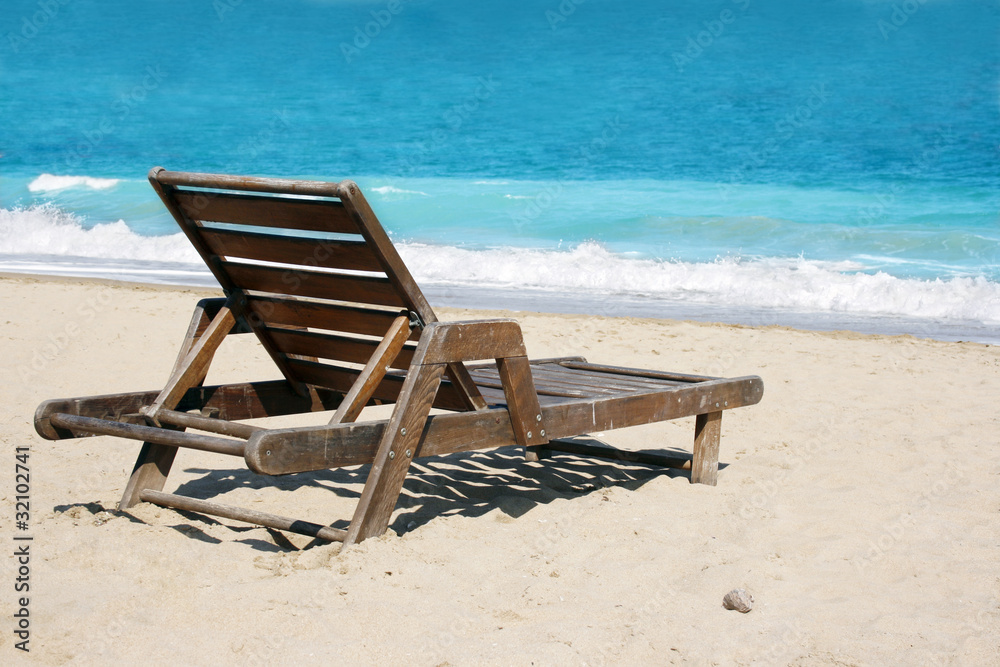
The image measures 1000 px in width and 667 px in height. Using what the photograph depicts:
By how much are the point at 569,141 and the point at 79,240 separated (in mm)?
18462

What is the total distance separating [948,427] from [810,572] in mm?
2766

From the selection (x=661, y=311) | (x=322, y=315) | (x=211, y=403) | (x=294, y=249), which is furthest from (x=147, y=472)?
(x=661, y=311)

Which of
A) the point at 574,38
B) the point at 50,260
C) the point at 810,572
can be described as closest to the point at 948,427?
the point at 810,572

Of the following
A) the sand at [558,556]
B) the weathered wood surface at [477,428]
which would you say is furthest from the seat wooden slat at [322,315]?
the sand at [558,556]

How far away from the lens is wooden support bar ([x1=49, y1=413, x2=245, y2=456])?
2809mm

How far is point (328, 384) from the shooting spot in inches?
149

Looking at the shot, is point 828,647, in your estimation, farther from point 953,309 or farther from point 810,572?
point 953,309

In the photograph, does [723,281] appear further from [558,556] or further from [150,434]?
[150,434]

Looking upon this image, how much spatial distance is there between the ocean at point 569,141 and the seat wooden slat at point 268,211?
295 inches

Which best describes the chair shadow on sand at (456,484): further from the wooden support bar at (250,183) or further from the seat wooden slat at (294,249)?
the wooden support bar at (250,183)

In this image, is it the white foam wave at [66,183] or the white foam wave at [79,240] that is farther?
the white foam wave at [66,183]

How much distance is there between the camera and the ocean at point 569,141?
13414 millimetres

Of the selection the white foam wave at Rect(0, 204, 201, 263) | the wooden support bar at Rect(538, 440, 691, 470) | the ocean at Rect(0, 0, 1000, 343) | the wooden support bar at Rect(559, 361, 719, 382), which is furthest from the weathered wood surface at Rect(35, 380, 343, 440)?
the white foam wave at Rect(0, 204, 201, 263)

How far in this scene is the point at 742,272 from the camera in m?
13.2
